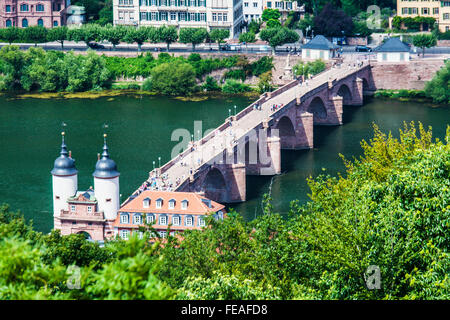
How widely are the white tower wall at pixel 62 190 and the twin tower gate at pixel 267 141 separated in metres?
9.94

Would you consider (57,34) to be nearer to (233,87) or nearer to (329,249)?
(233,87)

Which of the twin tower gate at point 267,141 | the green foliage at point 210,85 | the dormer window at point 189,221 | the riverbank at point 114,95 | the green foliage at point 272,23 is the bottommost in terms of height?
the dormer window at point 189,221

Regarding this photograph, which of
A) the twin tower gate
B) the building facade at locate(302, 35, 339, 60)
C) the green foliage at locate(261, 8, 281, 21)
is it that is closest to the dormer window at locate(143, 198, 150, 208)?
the twin tower gate

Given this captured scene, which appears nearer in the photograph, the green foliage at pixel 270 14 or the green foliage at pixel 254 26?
the green foliage at pixel 270 14

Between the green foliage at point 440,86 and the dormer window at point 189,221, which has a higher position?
the green foliage at point 440,86

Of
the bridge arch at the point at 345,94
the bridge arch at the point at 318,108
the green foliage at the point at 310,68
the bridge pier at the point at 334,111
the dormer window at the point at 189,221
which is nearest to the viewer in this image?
the dormer window at the point at 189,221

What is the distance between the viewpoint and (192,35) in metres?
164

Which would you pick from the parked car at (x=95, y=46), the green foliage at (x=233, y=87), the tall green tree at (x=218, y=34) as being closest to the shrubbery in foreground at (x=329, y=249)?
the green foliage at (x=233, y=87)

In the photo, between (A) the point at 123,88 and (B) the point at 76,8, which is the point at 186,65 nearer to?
(A) the point at 123,88

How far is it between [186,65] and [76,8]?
3299cm

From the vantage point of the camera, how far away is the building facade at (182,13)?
555 ft

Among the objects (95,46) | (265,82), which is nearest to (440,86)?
(265,82)

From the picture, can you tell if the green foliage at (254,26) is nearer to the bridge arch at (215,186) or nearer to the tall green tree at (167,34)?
the tall green tree at (167,34)

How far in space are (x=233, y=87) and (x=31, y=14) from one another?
137 feet
